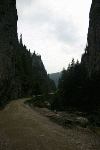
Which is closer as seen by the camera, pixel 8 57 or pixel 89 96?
pixel 8 57

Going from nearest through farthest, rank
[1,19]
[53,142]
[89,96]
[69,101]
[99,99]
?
[53,142] → [1,19] → [99,99] → [89,96] → [69,101]

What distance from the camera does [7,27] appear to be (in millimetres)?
19672

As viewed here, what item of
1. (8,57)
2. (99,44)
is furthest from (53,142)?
(99,44)

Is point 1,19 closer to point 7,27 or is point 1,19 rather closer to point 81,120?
point 7,27

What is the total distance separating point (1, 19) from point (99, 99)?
2696 centimetres

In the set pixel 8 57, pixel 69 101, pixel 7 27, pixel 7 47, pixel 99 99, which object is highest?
pixel 7 27

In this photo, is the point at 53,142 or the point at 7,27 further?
the point at 7,27

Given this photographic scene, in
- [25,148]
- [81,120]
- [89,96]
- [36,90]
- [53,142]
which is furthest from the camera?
[36,90]

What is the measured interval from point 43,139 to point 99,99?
1826cm

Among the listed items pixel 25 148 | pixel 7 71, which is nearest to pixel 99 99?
pixel 25 148

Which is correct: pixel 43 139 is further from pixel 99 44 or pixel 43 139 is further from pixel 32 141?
pixel 99 44

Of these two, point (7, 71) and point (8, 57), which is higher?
point (8, 57)

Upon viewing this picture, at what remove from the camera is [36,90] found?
31406mm

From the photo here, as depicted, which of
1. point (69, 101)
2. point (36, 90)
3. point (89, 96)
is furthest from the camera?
point (36, 90)
